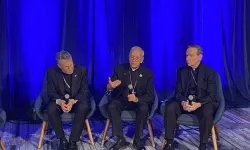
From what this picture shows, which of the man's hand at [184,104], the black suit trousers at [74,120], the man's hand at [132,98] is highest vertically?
the man's hand at [132,98]

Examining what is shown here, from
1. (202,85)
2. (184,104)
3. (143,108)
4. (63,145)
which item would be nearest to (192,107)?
(184,104)

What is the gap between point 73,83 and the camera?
4715 millimetres

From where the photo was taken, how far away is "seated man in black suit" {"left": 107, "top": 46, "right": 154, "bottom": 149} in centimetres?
452

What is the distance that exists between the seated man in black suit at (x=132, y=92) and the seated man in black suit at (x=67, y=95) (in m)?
0.31

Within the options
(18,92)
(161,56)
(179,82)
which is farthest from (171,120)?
(18,92)

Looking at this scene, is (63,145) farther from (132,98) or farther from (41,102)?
(132,98)

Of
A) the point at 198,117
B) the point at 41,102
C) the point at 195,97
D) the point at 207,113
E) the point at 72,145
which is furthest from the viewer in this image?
the point at 41,102

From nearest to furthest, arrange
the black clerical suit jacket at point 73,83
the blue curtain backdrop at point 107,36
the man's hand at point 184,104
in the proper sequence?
the man's hand at point 184,104 → the black clerical suit jacket at point 73,83 → the blue curtain backdrop at point 107,36

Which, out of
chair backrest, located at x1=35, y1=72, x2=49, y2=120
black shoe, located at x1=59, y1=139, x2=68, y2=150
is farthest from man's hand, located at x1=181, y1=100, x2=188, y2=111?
chair backrest, located at x1=35, y1=72, x2=49, y2=120

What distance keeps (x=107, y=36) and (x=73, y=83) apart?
3.92 ft

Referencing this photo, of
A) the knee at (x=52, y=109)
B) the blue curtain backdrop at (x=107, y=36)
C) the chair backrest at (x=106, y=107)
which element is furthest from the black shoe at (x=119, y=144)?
the blue curtain backdrop at (x=107, y=36)

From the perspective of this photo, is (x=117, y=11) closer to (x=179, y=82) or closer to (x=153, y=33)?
(x=153, y=33)

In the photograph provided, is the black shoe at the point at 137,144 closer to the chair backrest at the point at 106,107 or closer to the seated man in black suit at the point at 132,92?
the seated man in black suit at the point at 132,92

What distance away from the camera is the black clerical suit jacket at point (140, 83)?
474 centimetres
